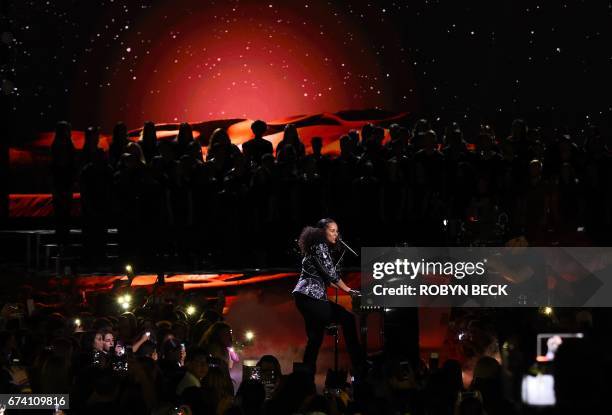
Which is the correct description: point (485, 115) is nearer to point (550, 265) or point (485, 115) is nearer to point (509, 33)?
point (509, 33)

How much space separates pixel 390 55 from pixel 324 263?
853 centimetres

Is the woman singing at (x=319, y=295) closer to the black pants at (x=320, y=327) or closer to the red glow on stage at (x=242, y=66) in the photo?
the black pants at (x=320, y=327)

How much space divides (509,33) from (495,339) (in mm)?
9790

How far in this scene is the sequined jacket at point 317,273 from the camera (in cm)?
815

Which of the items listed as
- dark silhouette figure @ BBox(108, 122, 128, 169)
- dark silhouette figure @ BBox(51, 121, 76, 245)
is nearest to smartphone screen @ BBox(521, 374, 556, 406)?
dark silhouette figure @ BBox(108, 122, 128, 169)

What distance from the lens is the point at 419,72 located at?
16.0 m

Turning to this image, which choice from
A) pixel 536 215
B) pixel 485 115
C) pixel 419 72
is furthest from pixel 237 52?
pixel 536 215

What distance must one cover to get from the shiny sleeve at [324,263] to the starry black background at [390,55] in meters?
7.94
